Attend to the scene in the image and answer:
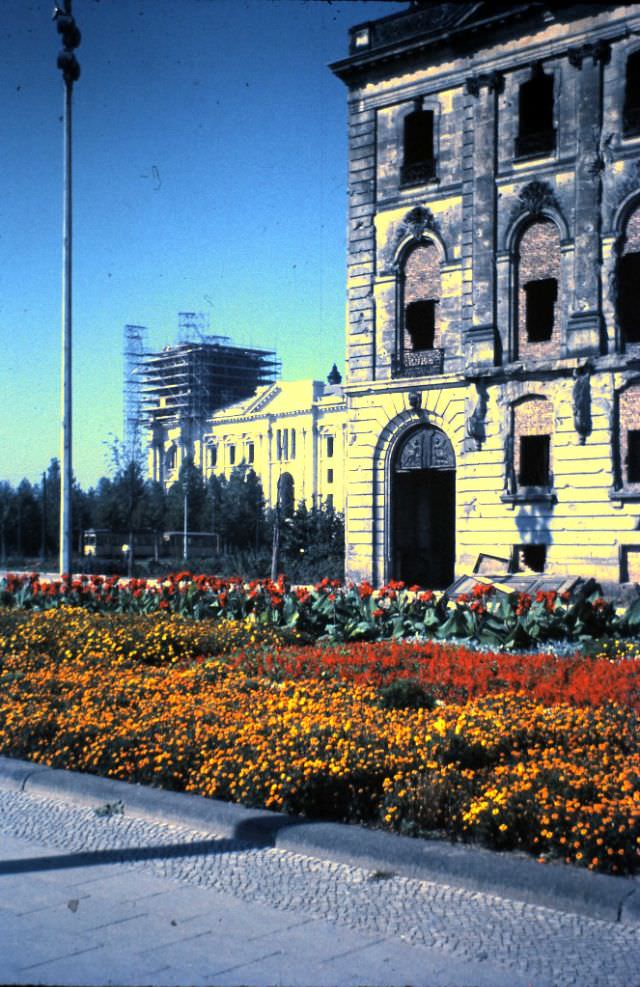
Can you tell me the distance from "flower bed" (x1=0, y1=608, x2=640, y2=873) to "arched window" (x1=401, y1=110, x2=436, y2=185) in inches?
789

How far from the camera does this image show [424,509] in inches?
1276

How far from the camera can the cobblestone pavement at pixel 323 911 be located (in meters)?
Result: 4.56

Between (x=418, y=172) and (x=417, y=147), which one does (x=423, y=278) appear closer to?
(x=418, y=172)

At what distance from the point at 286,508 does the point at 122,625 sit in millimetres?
36753

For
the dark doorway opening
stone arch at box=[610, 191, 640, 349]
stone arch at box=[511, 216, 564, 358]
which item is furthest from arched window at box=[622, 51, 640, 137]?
the dark doorway opening

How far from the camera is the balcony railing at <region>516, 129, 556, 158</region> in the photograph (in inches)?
1088

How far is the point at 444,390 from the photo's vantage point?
96.7 feet

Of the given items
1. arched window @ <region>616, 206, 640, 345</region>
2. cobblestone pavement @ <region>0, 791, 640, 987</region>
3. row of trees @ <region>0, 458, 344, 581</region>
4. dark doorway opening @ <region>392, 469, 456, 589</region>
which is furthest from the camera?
row of trees @ <region>0, 458, 344, 581</region>

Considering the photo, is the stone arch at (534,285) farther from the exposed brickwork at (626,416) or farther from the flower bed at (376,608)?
the flower bed at (376,608)

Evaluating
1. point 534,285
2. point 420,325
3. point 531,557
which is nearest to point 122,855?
point 531,557

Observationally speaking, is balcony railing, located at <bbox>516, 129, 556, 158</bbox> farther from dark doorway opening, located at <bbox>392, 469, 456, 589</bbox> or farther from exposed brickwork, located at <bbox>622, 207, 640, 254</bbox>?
dark doorway opening, located at <bbox>392, 469, 456, 589</bbox>

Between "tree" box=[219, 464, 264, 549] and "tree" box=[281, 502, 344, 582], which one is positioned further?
"tree" box=[219, 464, 264, 549]

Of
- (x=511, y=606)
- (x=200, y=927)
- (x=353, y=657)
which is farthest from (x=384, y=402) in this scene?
(x=200, y=927)

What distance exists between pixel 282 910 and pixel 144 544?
65.5m
